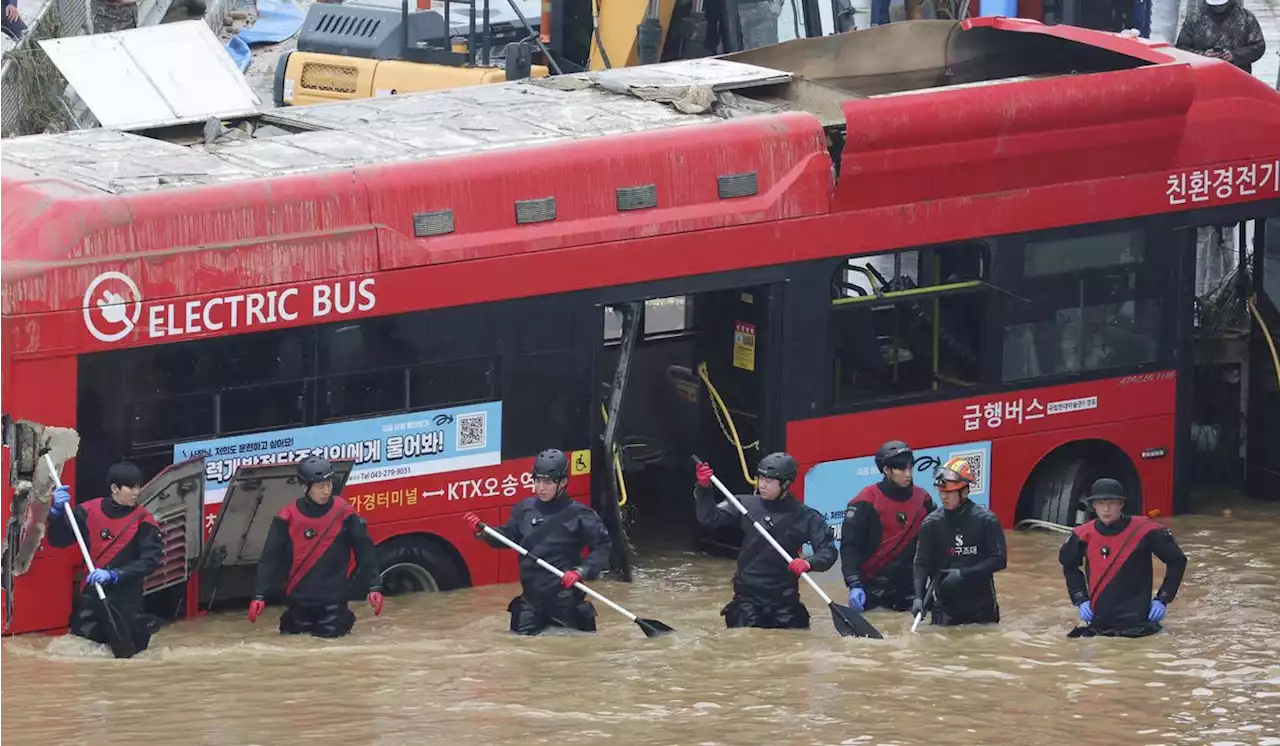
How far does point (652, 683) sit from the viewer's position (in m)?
13.3

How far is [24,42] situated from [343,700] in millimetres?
12328

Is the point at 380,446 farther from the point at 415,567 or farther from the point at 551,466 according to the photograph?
the point at 551,466

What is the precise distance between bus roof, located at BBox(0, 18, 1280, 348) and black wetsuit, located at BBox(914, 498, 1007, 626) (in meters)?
2.35

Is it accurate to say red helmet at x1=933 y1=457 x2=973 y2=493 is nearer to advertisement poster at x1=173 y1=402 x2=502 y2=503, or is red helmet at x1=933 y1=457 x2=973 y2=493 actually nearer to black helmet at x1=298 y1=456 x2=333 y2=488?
advertisement poster at x1=173 y1=402 x2=502 y2=503

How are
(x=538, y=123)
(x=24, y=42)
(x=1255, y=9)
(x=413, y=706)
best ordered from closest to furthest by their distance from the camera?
(x=413, y=706) < (x=538, y=123) < (x=24, y=42) < (x=1255, y=9)

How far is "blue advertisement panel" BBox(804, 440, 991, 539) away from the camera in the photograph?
53.4ft

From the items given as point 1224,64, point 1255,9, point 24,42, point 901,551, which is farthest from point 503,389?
point 1255,9

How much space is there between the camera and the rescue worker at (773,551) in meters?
14.5

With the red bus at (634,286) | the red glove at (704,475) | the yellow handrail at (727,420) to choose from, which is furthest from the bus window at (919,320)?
the red glove at (704,475)

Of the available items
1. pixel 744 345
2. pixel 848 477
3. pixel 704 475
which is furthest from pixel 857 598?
pixel 744 345

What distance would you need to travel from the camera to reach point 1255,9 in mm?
27922

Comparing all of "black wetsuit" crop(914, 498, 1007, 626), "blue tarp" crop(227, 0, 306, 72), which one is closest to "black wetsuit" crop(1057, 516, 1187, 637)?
"black wetsuit" crop(914, 498, 1007, 626)

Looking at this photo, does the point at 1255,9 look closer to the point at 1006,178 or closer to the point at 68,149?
the point at 1006,178

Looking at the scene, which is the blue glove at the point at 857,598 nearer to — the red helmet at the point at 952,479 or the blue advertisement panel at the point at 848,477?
the red helmet at the point at 952,479
